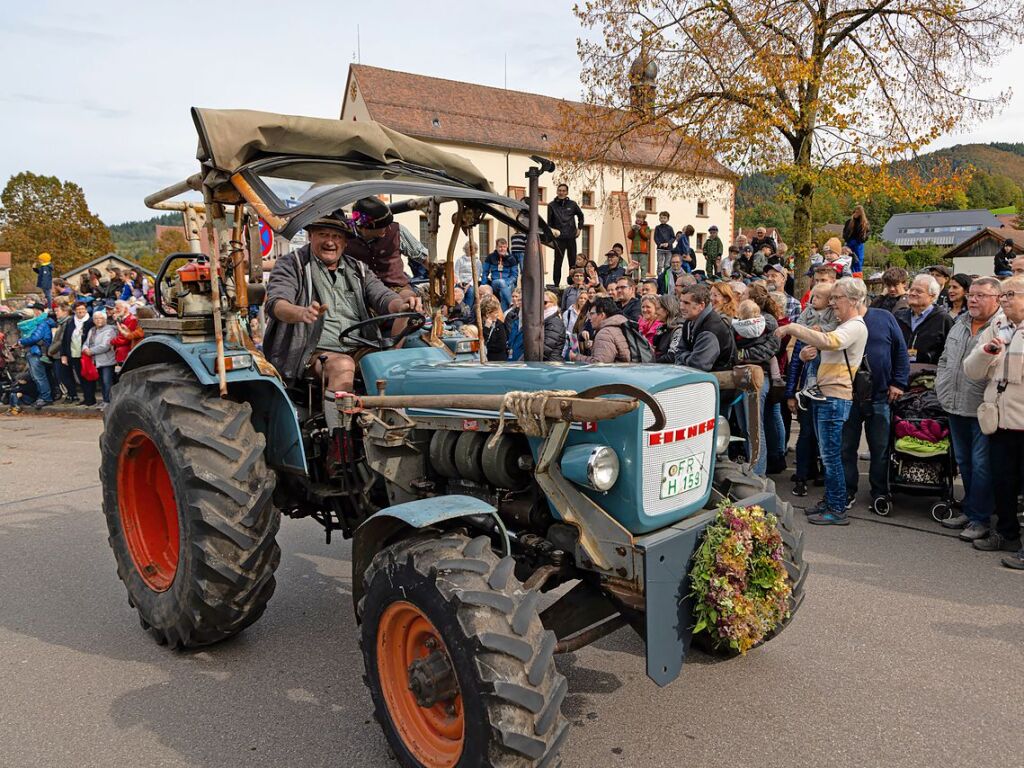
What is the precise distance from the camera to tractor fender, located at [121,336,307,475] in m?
3.85

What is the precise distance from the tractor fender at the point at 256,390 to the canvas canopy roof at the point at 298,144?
2.85 ft

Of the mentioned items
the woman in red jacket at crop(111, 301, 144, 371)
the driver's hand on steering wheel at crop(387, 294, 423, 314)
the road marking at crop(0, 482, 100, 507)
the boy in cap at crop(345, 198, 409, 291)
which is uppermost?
the boy in cap at crop(345, 198, 409, 291)

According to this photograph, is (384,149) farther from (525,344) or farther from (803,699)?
(803,699)

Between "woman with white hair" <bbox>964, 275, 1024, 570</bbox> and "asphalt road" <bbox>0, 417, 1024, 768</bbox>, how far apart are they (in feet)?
1.13

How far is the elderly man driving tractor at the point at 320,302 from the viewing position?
4078 millimetres

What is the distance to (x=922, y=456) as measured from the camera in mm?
6000

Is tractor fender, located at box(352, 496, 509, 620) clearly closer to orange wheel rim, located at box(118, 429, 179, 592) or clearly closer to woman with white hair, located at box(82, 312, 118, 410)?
orange wheel rim, located at box(118, 429, 179, 592)

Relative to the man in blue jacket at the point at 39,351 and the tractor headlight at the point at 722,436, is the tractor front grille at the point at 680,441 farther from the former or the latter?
the man in blue jacket at the point at 39,351

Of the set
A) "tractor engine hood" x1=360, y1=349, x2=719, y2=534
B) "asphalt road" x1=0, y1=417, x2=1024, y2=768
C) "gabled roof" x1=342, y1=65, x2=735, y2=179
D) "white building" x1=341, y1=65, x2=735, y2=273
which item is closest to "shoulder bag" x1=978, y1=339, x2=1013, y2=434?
"asphalt road" x1=0, y1=417, x2=1024, y2=768

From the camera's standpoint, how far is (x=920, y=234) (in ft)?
263

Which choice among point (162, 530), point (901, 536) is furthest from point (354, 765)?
point (901, 536)

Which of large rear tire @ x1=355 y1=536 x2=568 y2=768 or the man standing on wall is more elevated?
the man standing on wall

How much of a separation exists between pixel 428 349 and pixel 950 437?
428 centimetres

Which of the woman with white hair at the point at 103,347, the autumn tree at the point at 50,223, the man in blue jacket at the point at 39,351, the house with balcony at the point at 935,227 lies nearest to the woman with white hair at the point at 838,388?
the woman with white hair at the point at 103,347
